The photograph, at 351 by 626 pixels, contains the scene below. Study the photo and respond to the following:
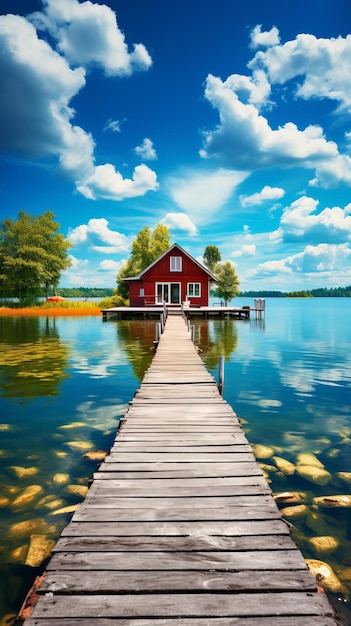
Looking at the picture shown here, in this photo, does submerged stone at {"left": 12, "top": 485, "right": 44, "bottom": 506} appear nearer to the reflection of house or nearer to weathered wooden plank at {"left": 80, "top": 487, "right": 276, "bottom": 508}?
weathered wooden plank at {"left": 80, "top": 487, "right": 276, "bottom": 508}

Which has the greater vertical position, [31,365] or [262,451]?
[31,365]

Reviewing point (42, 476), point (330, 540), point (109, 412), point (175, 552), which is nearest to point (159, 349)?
point (109, 412)

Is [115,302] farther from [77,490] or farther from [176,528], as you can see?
[176,528]

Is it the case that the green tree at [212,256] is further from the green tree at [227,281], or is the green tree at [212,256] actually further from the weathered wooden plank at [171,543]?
the weathered wooden plank at [171,543]

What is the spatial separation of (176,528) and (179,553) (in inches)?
12.7

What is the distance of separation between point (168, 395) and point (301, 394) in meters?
5.94

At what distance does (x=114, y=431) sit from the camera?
8.24 m

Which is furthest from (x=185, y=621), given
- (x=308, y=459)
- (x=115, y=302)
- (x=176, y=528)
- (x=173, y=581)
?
(x=115, y=302)

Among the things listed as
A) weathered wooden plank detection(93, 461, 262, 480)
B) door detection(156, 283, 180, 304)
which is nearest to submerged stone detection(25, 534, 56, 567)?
weathered wooden plank detection(93, 461, 262, 480)

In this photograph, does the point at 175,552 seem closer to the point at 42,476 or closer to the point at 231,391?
the point at 42,476

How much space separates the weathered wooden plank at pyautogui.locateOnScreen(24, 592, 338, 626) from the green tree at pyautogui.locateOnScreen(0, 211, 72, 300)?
57.9 metres

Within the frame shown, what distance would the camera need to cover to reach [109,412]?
9.73 metres

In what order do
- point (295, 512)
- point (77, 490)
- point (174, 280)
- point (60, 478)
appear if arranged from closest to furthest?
point (295, 512) → point (77, 490) → point (60, 478) → point (174, 280)

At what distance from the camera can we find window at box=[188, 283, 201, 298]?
136ft
